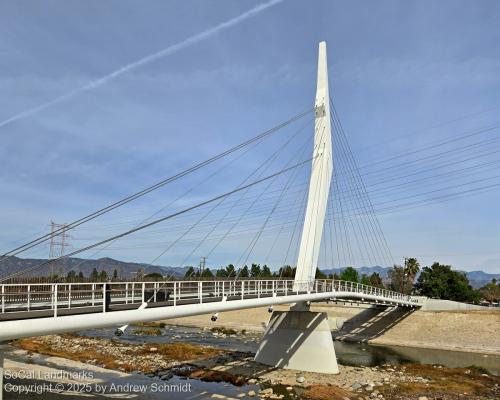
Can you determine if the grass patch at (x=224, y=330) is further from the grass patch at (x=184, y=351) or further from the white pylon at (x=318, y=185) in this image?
the white pylon at (x=318, y=185)

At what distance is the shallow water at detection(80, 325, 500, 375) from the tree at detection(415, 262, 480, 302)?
23667 millimetres

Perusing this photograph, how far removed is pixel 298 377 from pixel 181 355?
11.3 m

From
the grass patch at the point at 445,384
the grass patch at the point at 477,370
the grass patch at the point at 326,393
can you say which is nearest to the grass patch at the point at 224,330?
the grass patch at the point at 445,384

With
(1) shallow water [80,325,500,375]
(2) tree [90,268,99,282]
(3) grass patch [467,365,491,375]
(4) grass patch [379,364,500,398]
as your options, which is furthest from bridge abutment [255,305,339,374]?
(2) tree [90,268,99,282]

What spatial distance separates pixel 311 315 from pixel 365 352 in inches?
486

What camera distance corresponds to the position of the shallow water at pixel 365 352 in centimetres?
3672

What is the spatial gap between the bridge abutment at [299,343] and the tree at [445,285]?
3980cm

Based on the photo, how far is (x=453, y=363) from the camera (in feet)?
120

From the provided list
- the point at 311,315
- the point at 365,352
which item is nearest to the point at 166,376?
the point at 311,315

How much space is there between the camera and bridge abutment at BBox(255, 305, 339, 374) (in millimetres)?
30781

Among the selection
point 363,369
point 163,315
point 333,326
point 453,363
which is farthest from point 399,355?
point 163,315

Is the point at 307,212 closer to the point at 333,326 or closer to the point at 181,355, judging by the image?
the point at 181,355

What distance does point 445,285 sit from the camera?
216ft

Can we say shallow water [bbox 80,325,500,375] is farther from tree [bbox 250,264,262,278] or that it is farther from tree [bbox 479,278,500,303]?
tree [bbox 250,264,262,278]
